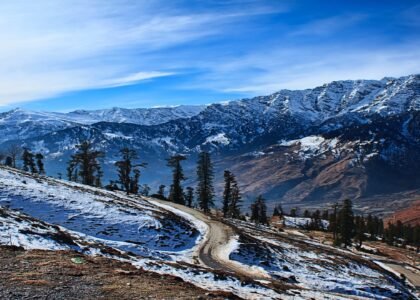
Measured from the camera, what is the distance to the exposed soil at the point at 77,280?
18656 mm

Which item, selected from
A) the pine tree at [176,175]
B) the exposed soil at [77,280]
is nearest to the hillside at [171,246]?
the exposed soil at [77,280]

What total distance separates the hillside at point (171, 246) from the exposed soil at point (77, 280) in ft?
10.00

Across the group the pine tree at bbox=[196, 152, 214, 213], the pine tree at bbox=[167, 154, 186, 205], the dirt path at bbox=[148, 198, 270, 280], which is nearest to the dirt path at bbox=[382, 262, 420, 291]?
the dirt path at bbox=[148, 198, 270, 280]

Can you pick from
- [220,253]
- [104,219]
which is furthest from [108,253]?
[220,253]

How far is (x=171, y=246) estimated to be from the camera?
150ft

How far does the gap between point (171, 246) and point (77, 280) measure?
82.6ft

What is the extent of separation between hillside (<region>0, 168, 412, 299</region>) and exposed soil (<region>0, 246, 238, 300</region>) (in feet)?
10.00

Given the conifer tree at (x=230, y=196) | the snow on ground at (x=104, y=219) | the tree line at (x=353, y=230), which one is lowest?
the tree line at (x=353, y=230)

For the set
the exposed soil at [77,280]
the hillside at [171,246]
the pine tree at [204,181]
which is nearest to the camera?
the exposed soil at [77,280]

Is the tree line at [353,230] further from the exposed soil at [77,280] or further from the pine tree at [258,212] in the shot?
the exposed soil at [77,280]

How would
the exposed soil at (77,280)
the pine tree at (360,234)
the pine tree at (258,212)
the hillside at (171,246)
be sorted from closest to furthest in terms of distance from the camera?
the exposed soil at (77,280) → the hillside at (171,246) → the pine tree at (360,234) → the pine tree at (258,212)

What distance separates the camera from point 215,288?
25.5m

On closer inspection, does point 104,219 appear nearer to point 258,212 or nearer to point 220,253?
point 220,253

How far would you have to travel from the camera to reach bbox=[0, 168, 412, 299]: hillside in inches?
1198
